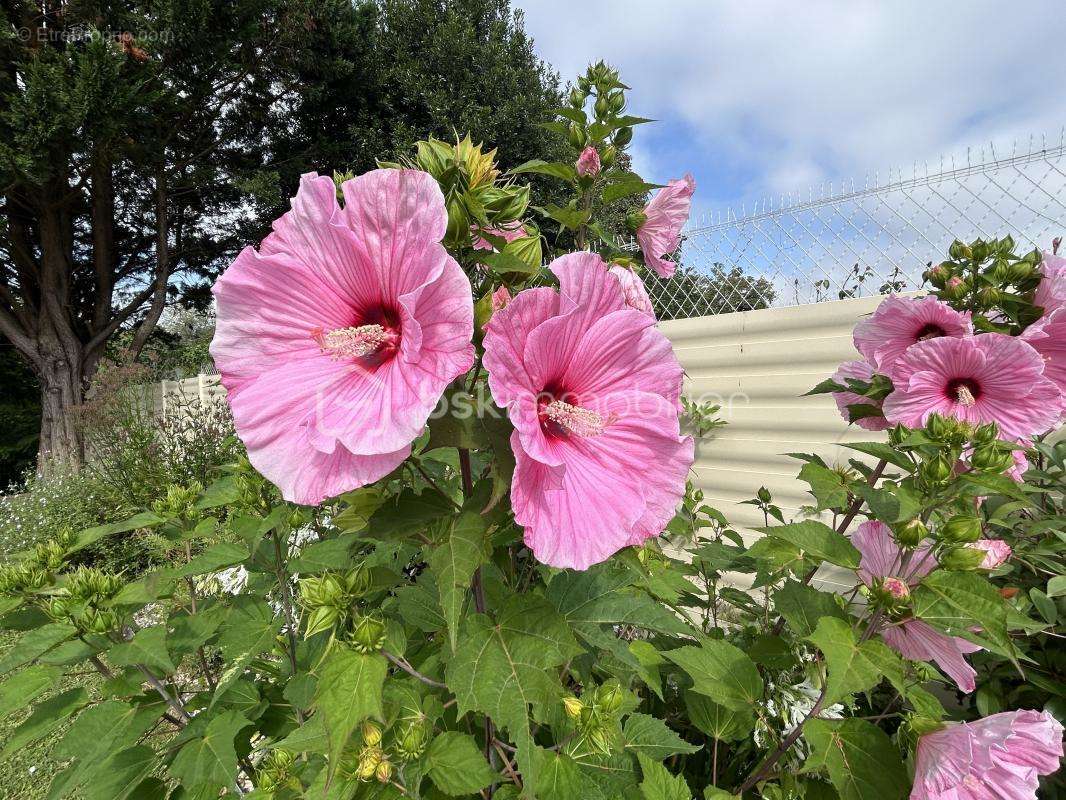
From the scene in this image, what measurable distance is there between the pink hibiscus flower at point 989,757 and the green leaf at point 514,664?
0.75 meters

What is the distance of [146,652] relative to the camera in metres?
1.20

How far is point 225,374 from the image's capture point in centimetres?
67

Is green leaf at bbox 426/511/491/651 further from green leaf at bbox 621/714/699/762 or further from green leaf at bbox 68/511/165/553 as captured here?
green leaf at bbox 68/511/165/553

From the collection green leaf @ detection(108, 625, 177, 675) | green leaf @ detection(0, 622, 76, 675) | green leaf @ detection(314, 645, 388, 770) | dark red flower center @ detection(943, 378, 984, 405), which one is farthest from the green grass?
dark red flower center @ detection(943, 378, 984, 405)

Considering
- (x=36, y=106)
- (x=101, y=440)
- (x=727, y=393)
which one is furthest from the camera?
(x=101, y=440)

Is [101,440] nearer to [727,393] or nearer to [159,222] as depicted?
[159,222]

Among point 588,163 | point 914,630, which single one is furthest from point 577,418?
point 914,630

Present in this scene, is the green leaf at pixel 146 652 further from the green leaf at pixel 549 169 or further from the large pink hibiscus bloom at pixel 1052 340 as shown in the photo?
the large pink hibiscus bloom at pixel 1052 340

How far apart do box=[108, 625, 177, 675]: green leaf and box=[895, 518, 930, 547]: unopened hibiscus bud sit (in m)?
1.58

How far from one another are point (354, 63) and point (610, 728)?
402 inches

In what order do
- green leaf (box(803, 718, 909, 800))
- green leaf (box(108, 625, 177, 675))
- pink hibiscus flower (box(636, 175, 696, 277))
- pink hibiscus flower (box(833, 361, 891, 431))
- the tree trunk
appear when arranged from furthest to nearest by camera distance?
the tree trunk
pink hibiscus flower (box(833, 361, 891, 431))
pink hibiscus flower (box(636, 175, 696, 277))
green leaf (box(108, 625, 177, 675))
green leaf (box(803, 718, 909, 800))

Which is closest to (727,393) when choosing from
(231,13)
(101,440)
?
(101,440)

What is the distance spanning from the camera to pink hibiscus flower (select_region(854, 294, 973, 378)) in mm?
1405

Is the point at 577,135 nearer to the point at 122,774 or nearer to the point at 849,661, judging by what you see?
the point at 849,661
